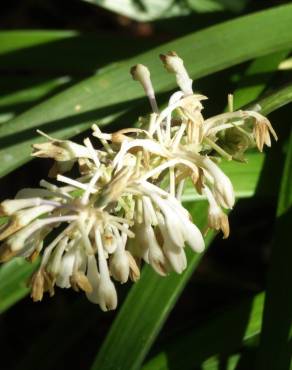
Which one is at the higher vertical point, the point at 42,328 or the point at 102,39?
the point at 102,39

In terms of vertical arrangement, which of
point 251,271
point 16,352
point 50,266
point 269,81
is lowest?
point 251,271

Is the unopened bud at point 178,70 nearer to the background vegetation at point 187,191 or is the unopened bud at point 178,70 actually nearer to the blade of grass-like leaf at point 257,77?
the background vegetation at point 187,191

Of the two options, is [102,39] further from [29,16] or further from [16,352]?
[16,352]

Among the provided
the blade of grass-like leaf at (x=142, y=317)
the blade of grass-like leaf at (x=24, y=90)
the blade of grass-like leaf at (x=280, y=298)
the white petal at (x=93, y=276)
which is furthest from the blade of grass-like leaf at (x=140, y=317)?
the blade of grass-like leaf at (x=24, y=90)

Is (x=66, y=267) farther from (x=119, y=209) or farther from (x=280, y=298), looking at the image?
(x=280, y=298)

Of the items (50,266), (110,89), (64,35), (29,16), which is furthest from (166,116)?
(29,16)

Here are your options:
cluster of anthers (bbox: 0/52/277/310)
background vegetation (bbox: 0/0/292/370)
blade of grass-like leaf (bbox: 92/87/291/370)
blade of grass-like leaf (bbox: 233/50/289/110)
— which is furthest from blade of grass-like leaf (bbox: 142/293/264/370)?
cluster of anthers (bbox: 0/52/277/310)

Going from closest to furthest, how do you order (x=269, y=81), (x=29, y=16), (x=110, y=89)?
(x=110, y=89)
(x=269, y=81)
(x=29, y=16)

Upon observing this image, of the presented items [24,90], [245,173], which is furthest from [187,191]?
[24,90]
